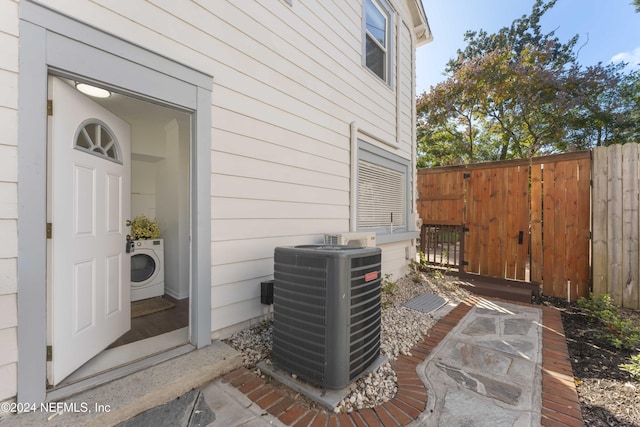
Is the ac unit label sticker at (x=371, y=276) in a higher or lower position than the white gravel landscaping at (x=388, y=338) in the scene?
higher

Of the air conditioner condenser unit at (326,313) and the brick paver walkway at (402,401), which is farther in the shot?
the air conditioner condenser unit at (326,313)

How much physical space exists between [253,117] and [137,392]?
89.1 inches

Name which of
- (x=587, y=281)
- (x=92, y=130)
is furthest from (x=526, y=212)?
(x=92, y=130)

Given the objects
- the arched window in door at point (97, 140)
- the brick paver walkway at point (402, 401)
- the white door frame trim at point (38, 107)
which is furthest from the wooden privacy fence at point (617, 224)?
the arched window in door at point (97, 140)

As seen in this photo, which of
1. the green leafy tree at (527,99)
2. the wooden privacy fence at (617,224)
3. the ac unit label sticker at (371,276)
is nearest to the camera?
the ac unit label sticker at (371,276)

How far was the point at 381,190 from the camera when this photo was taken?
15.6ft

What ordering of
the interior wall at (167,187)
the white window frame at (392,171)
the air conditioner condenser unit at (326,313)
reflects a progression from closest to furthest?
the air conditioner condenser unit at (326,313) → the interior wall at (167,187) → the white window frame at (392,171)

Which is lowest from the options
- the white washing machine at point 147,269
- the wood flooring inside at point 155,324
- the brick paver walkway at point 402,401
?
the brick paver walkway at point 402,401

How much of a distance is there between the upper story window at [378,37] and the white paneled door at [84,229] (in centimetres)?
377

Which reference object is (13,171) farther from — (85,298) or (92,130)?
(85,298)

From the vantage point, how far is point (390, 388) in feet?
6.18

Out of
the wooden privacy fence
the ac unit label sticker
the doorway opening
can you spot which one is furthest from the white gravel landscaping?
the wooden privacy fence

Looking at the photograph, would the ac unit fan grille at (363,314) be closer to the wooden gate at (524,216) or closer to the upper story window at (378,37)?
the wooden gate at (524,216)

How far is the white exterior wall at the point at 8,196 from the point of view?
56.4 inches
